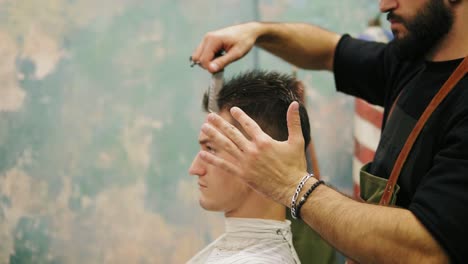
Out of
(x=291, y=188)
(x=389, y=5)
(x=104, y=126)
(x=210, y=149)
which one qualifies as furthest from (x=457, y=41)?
(x=104, y=126)

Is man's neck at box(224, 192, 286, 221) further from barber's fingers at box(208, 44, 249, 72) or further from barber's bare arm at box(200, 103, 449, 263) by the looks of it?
barber's fingers at box(208, 44, 249, 72)

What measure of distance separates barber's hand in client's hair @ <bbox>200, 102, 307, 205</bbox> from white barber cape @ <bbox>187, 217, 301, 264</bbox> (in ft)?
0.94

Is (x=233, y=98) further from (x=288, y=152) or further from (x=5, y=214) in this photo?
(x=5, y=214)

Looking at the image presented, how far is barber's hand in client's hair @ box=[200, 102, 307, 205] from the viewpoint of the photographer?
54.4 inches

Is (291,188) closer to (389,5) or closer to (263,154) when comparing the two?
(263,154)

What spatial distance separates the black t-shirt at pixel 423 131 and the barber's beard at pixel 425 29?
0.06m

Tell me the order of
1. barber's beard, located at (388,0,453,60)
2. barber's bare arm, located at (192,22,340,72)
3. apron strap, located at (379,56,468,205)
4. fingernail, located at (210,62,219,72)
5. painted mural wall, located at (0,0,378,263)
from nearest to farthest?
apron strap, located at (379,56,468,205), barber's beard, located at (388,0,453,60), fingernail, located at (210,62,219,72), barber's bare arm, located at (192,22,340,72), painted mural wall, located at (0,0,378,263)

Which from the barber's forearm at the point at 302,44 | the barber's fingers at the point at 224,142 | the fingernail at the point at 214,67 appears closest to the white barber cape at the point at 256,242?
the barber's fingers at the point at 224,142

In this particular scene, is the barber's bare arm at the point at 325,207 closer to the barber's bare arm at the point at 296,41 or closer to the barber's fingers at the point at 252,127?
the barber's fingers at the point at 252,127

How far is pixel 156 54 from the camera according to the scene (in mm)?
2586

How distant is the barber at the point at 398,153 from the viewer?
1.34 meters

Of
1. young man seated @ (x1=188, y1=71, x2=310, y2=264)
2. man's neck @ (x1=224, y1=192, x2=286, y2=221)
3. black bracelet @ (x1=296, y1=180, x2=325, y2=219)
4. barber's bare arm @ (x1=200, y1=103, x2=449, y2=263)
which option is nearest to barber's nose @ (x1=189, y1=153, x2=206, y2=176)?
young man seated @ (x1=188, y1=71, x2=310, y2=264)

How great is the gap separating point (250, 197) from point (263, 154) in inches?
14.5

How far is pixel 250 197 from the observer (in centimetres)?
171
